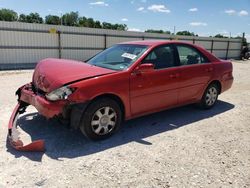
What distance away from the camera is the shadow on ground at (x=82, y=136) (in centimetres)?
389

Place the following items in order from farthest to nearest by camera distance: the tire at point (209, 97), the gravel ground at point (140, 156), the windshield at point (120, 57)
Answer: the tire at point (209, 97) → the windshield at point (120, 57) → the gravel ground at point (140, 156)

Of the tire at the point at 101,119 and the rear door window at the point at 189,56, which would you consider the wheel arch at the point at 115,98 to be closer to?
the tire at the point at 101,119

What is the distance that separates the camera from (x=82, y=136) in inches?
174

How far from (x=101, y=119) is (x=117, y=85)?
0.60 meters

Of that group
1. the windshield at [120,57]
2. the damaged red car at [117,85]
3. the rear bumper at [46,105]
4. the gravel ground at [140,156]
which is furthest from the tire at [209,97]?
the rear bumper at [46,105]

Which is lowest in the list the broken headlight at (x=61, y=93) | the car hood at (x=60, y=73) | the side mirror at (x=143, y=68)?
the broken headlight at (x=61, y=93)

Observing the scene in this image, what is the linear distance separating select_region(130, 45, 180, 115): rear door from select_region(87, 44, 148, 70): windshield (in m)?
0.22

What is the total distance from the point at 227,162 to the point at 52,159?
7.99 feet

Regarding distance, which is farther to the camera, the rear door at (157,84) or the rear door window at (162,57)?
the rear door window at (162,57)

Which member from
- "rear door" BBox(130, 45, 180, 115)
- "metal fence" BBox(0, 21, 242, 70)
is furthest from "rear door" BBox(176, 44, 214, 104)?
"metal fence" BBox(0, 21, 242, 70)

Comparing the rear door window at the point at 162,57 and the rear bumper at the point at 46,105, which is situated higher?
the rear door window at the point at 162,57

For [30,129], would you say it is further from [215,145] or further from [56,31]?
[56,31]

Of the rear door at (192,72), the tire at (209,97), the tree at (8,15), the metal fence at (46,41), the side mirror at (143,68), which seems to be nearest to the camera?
the side mirror at (143,68)

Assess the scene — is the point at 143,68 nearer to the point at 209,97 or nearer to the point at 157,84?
the point at 157,84
